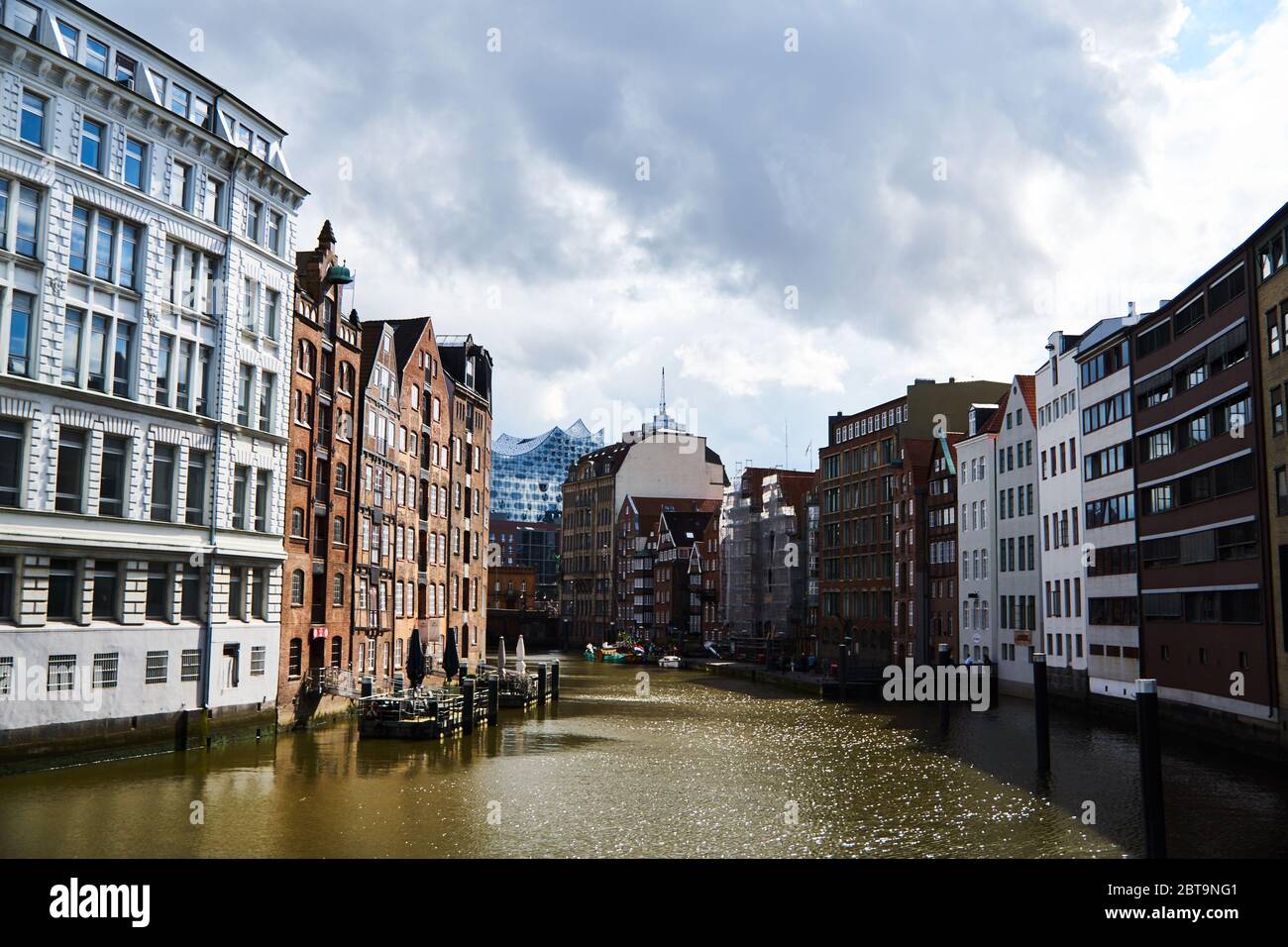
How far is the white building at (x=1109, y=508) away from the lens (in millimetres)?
58625

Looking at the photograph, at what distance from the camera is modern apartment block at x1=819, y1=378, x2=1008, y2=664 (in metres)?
92.9

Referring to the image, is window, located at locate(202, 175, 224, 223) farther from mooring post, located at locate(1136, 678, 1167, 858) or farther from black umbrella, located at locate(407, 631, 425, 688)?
mooring post, located at locate(1136, 678, 1167, 858)

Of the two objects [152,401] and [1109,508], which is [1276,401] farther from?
[152,401]

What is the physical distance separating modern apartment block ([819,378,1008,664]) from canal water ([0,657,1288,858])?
43.0 m

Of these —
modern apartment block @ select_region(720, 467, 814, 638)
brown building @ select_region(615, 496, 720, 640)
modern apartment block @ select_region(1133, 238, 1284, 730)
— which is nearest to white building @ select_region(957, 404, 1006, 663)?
modern apartment block @ select_region(1133, 238, 1284, 730)

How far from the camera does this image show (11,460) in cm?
3312

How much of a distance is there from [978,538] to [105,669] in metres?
59.1

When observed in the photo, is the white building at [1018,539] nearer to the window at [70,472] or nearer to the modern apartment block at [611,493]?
the window at [70,472]

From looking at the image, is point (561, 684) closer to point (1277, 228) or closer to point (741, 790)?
point (741, 790)

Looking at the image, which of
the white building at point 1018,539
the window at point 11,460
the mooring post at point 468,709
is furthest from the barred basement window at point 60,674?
the white building at point 1018,539

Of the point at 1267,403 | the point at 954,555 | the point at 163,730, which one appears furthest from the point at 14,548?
the point at 954,555

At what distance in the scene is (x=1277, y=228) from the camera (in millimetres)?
41375

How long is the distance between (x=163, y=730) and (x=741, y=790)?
1910cm

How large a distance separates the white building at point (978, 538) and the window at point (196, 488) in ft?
172
